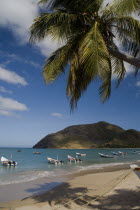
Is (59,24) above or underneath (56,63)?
above

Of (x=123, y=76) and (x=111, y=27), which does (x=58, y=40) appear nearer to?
(x=111, y=27)

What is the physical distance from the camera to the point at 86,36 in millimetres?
4762

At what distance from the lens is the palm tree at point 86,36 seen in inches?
177

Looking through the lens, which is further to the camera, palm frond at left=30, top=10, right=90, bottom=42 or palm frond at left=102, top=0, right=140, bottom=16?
palm frond at left=30, top=10, right=90, bottom=42

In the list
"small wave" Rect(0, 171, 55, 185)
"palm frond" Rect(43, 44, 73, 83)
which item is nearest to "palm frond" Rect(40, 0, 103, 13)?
"palm frond" Rect(43, 44, 73, 83)

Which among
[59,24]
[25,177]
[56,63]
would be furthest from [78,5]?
[25,177]

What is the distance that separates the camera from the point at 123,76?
659 centimetres

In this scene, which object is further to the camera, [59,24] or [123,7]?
[59,24]

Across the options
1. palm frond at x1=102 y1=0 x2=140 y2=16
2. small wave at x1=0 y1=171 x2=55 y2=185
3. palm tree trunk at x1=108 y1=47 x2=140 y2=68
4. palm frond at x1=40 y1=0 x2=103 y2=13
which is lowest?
small wave at x1=0 y1=171 x2=55 y2=185

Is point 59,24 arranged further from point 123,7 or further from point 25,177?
point 25,177

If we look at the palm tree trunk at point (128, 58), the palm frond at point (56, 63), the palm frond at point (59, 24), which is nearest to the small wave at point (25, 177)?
the palm frond at point (56, 63)

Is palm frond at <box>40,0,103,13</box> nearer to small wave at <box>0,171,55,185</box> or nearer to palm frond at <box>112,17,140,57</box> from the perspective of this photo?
palm frond at <box>112,17,140,57</box>

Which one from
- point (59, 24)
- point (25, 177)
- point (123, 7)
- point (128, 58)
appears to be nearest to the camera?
point (123, 7)

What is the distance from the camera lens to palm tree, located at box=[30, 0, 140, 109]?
14.8 ft
